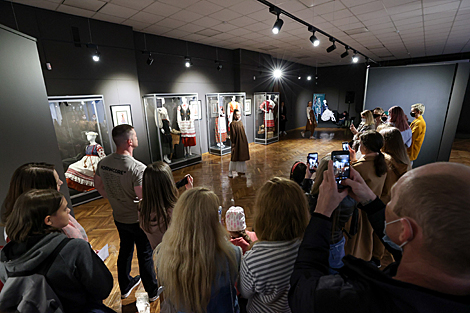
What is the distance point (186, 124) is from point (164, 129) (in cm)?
67

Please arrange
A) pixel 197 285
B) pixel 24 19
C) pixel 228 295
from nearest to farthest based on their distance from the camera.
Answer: pixel 197 285 < pixel 228 295 < pixel 24 19

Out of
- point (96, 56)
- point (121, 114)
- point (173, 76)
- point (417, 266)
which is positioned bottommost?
point (417, 266)

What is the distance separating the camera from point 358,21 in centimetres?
518

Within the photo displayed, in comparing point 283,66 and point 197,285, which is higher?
point 283,66

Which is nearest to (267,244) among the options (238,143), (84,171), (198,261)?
(198,261)

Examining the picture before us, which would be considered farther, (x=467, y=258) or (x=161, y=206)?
(x=161, y=206)

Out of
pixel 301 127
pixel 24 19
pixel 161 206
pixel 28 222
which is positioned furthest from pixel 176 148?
pixel 301 127

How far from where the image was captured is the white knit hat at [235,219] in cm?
164

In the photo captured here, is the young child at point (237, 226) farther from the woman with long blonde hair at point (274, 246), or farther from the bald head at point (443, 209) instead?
the bald head at point (443, 209)

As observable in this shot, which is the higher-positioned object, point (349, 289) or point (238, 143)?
point (349, 289)

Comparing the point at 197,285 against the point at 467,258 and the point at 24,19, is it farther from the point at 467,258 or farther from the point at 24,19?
the point at 24,19

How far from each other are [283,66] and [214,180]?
8059mm

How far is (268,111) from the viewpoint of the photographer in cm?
902

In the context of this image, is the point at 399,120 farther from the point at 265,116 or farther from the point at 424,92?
the point at 265,116
